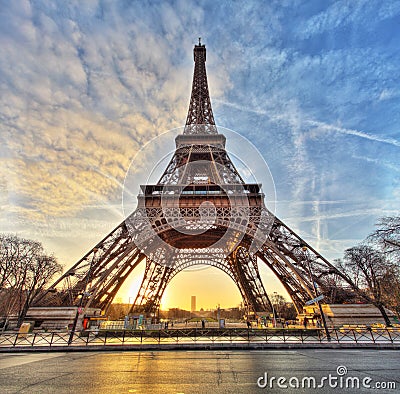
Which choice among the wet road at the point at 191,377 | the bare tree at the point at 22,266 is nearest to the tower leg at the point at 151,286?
the bare tree at the point at 22,266

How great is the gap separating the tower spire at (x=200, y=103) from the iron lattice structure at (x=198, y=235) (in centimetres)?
18

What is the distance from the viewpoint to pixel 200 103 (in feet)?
134

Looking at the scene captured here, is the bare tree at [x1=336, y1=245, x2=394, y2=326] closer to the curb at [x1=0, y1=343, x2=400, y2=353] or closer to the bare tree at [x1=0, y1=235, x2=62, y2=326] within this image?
the curb at [x1=0, y1=343, x2=400, y2=353]

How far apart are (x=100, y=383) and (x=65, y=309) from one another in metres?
16.8

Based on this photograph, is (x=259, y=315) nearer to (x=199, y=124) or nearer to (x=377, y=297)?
(x=377, y=297)

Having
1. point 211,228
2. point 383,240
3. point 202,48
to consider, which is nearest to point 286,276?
point 211,228

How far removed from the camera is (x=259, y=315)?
3166 centimetres

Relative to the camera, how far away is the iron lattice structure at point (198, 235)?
21.2 meters

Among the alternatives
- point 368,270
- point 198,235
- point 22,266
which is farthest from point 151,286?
point 368,270

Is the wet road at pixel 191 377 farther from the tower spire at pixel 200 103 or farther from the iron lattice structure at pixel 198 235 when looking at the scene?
the tower spire at pixel 200 103

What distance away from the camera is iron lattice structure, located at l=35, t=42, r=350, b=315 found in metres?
21.2

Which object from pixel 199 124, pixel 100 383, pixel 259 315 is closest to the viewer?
pixel 100 383

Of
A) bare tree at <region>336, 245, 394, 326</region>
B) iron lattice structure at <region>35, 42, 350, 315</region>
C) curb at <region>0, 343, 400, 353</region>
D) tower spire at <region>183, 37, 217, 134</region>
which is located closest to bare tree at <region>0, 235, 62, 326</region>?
iron lattice structure at <region>35, 42, 350, 315</region>

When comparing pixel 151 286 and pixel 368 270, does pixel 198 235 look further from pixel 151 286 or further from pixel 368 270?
pixel 368 270
